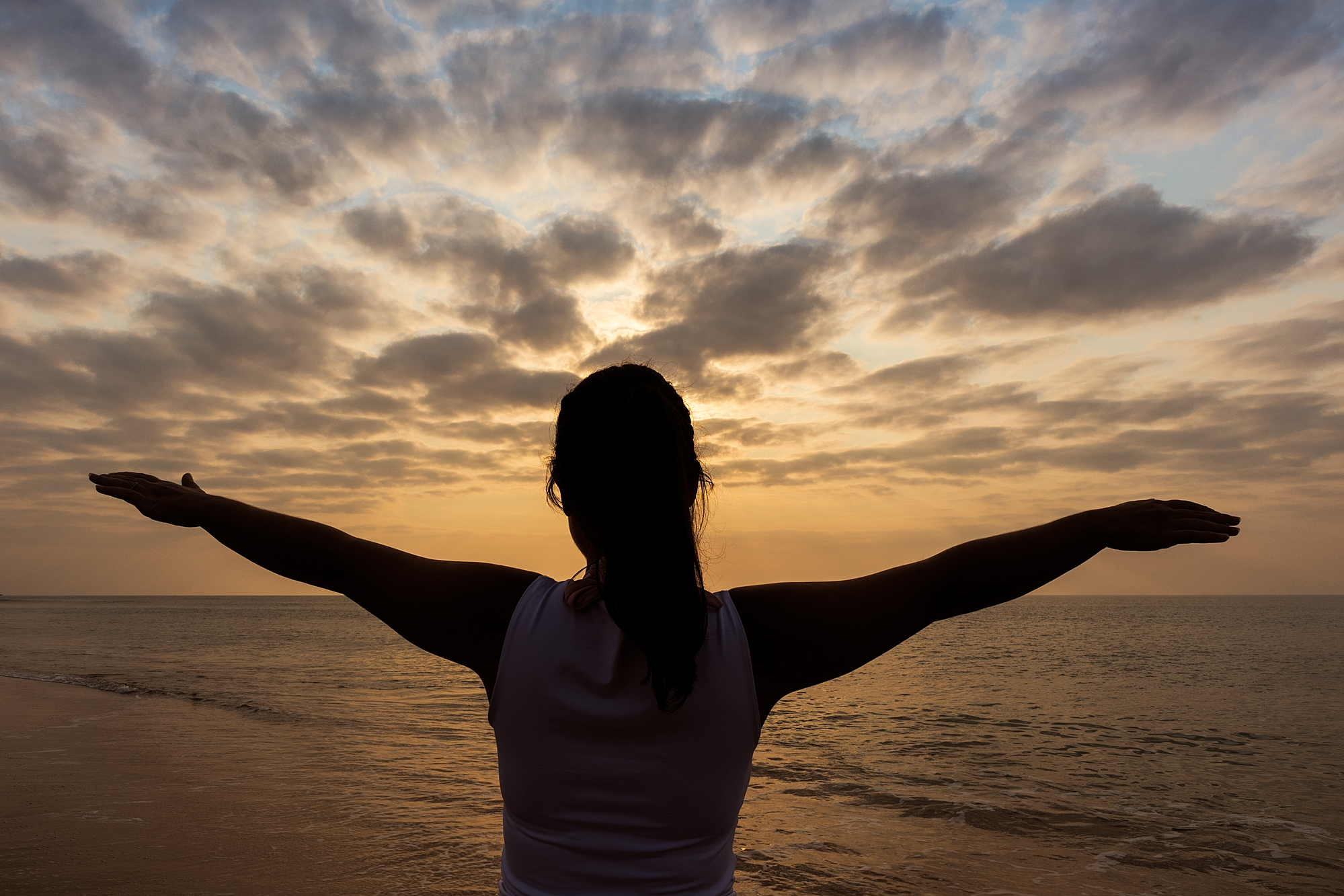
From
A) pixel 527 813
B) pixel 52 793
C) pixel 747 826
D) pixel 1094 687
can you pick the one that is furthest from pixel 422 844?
pixel 1094 687

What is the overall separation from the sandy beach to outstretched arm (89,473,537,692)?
5673 millimetres

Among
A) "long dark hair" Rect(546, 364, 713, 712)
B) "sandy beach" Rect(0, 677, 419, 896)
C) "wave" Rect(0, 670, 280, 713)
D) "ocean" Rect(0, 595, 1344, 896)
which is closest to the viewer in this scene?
"long dark hair" Rect(546, 364, 713, 712)

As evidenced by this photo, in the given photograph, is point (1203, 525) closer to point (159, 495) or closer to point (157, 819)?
point (159, 495)

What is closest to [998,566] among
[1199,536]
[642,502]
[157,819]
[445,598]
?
[1199,536]

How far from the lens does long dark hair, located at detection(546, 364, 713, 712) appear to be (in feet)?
4.12

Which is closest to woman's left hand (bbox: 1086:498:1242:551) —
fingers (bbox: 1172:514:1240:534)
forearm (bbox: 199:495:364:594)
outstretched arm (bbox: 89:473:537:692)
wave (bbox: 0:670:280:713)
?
fingers (bbox: 1172:514:1240:534)

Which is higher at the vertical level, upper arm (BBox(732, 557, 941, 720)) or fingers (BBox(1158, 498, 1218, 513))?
fingers (BBox(1158, 498, 1218, 513))

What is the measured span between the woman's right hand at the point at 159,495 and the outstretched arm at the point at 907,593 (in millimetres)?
1168

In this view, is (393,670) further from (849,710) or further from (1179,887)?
(1179,887)

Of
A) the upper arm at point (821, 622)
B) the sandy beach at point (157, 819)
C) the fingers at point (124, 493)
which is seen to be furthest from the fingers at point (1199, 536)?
the sandy beach at point (157, 819)

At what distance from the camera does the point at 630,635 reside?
1266 millimetres

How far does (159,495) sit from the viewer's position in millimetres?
1773

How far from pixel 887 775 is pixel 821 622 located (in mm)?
11177

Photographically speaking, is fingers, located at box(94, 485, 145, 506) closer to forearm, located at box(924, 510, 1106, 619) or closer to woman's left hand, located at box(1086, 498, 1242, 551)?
forearm, located at box(924, 510, 1106, 619)
